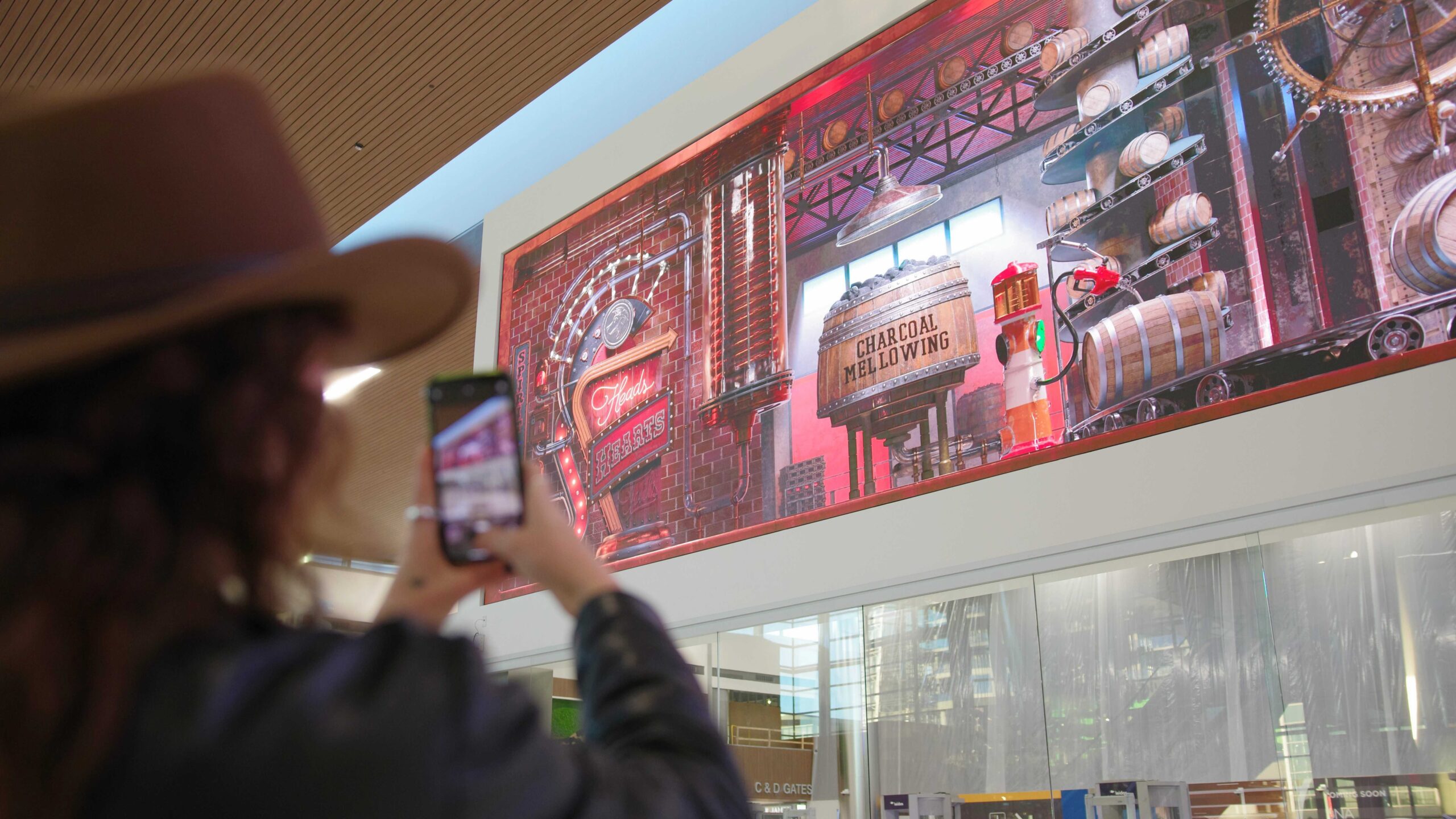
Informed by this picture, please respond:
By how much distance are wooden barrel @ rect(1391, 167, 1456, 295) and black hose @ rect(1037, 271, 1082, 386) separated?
1.36 metres

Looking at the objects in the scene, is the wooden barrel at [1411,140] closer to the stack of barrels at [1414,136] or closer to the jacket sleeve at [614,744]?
the stack of barrels at [1414,136]

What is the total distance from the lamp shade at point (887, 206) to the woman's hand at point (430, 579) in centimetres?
548

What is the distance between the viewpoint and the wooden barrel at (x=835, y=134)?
654 cm

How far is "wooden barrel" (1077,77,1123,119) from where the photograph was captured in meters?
5.20

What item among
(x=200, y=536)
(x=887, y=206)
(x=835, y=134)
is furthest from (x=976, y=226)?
(x=200, y=536)

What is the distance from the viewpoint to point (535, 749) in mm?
499

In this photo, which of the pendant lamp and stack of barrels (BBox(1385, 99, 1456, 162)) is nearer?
stack of barrels (BBox(1385, 99, 1456, 162))

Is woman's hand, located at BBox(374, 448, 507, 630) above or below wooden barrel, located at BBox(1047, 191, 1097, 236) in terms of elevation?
below

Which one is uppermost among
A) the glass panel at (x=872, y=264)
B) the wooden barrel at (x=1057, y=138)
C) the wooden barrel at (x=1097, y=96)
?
the wooden barrel at (x=1097, y=96)

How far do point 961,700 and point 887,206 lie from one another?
2863mm

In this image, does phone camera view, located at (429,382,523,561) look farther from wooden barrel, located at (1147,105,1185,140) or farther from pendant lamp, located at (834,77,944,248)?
pendant lamp, located at (834,77,944,248)

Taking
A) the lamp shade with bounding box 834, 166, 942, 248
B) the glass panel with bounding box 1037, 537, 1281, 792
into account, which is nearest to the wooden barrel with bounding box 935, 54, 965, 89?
the lamp shade with bounding box 834, 166, 942, 248

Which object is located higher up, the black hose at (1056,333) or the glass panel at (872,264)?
the glass panel at (872,264)

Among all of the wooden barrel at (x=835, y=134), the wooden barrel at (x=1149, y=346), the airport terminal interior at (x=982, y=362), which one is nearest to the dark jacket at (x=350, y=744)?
the airport terminal interior at (x=982, y=362)
